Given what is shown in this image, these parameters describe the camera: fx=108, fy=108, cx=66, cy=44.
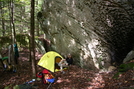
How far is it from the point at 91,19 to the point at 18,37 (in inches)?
407

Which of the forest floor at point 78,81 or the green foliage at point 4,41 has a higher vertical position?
the green foliage at point 4,41

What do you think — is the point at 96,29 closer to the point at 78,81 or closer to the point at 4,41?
the point at 78,81

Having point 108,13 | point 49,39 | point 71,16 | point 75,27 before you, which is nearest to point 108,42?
point 108,13

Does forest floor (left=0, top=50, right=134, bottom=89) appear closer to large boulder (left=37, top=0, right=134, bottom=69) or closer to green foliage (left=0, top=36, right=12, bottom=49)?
large boulder (left=37, top=0, right=134, bottom=69)

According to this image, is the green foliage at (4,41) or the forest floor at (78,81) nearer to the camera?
the forest floor at (78,81)

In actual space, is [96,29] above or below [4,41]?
above

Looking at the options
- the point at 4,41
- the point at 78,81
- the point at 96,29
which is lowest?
the point at 78,81

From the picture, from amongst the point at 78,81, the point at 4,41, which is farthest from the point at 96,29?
the point at 4,41

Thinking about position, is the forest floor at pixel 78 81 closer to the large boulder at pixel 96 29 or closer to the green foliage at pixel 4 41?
the large boulder at pixel 96 29

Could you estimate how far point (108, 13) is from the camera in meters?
7.70

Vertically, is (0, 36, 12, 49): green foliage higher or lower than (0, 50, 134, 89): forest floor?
higher

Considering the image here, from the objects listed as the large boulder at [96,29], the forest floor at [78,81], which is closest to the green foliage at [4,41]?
the forest floor at [78,81]

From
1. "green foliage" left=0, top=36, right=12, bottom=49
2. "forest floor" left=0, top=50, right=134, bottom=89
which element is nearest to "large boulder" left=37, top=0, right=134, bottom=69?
"forest floor" left=0, top=50, right=134, bottom=89

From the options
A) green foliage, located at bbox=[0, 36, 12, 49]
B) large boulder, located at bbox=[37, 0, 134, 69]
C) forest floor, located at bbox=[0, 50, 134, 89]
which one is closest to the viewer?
forest floor, located at bbox=[0, 50, 134, 89]
